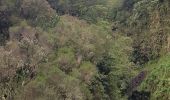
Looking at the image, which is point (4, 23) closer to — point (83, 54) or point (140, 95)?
point (83, 54)

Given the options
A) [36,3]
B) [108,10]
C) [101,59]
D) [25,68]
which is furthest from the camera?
[108,10]

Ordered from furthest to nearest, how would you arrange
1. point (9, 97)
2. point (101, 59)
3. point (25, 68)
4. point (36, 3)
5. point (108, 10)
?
point (108, 10)
point (36, 3)
point (101, 59)
point (25, 68)
point (9, 97)

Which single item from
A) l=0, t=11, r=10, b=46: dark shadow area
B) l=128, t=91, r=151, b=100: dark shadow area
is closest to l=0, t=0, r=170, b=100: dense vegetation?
l=128, t=91, r=151, b=100: dark shadow area

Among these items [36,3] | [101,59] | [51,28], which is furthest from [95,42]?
[36,3]

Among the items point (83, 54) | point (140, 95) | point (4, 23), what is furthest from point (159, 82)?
point (4, 23)

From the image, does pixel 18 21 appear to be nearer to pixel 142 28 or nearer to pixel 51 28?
pixel 51 28

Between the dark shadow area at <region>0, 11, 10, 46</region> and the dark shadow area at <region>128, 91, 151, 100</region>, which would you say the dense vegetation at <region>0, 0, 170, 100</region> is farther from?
the dark shadow area at <region>0, 11, 10, 46</region>

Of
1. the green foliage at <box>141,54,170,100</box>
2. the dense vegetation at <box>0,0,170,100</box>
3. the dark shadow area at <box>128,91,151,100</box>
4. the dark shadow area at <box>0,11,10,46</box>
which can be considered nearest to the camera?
the dense vegetation at <box>0,0,170,100</box>

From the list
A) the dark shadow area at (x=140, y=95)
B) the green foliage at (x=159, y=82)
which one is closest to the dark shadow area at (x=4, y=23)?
the dark shadow area at (x=140, y=95)
